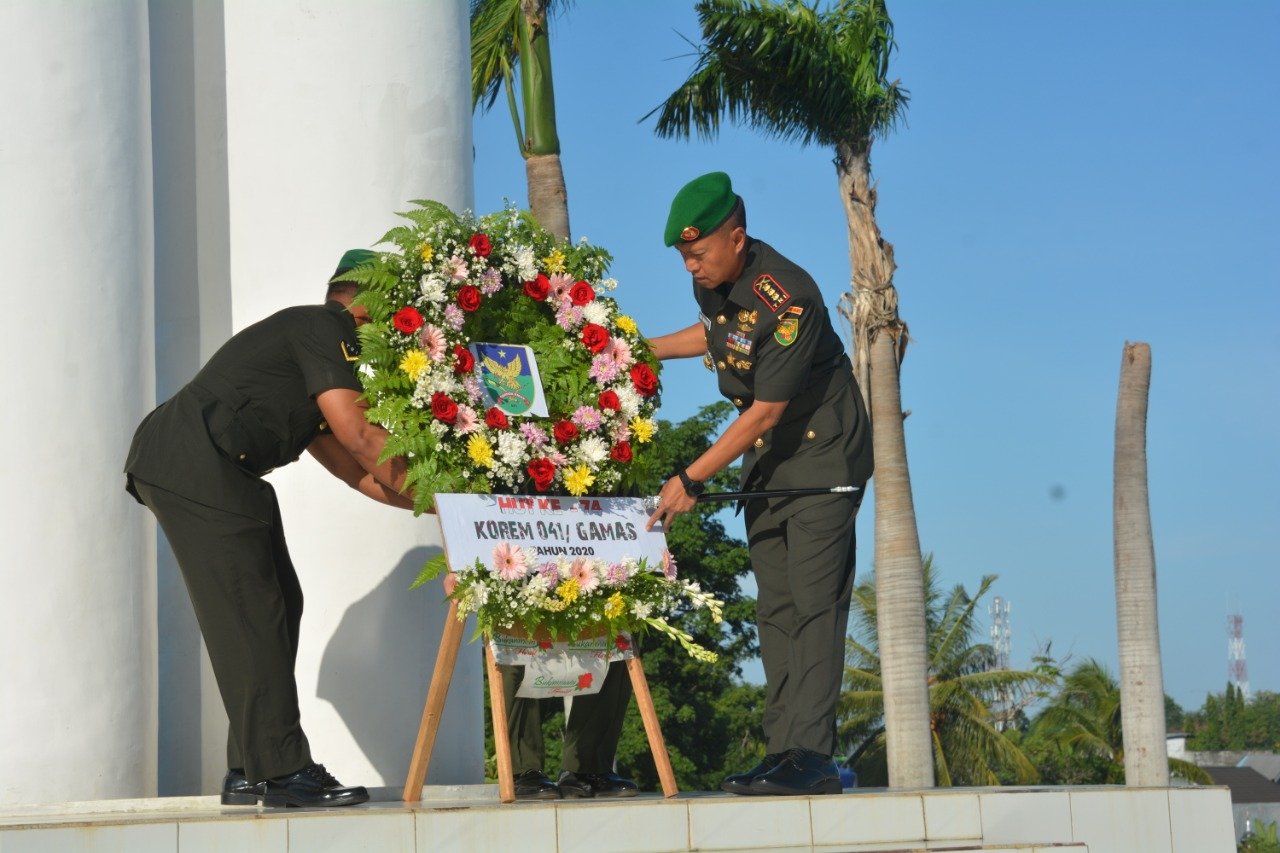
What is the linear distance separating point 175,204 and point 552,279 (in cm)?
213

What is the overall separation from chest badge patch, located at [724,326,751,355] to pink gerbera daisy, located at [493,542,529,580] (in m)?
1.15

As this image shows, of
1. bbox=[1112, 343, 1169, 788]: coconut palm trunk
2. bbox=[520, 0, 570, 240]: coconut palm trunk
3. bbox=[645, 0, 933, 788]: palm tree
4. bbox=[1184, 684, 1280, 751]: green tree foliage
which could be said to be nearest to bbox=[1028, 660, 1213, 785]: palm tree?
bbox=[1112, 343, 1169, 788]: coconut palm trunk

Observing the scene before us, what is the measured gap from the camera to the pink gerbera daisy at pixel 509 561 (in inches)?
215

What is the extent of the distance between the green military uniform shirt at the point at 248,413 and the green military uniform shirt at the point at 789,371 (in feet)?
4.76

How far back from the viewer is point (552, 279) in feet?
20.6

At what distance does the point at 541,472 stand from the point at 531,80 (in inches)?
446

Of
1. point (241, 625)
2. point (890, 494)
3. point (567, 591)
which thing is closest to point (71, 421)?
point (241, 625)

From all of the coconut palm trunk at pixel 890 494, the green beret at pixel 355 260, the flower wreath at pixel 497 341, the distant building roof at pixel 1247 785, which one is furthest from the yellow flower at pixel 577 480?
the distant building roof at pixel 1247 785

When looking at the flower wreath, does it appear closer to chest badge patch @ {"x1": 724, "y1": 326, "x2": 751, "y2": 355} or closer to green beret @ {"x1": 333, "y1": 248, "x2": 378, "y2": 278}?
green beret @ {"x1": 333, "y1": 248, "x2": 378, "y2": 278}

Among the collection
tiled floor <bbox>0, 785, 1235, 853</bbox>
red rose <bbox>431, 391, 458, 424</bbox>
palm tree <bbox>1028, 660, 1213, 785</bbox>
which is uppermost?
red rose <bbox>431, 391, 458, 424</bbox>

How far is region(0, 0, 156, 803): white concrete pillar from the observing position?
236 inches

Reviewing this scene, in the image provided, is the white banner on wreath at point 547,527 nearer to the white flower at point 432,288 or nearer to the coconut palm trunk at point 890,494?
the white flower at point 432,288

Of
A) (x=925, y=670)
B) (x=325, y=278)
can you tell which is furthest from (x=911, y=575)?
(x=325, y=278)

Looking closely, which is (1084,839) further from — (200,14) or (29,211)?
(200,14)
